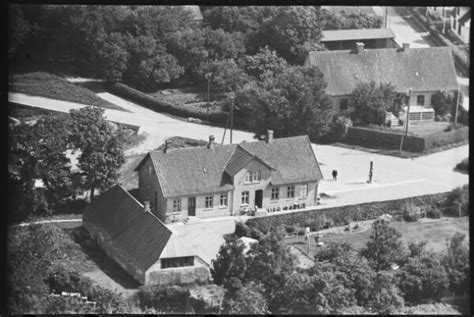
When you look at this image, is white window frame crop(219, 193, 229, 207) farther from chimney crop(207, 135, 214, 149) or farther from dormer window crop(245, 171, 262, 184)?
chimney crop(207, 135, 214, 149)

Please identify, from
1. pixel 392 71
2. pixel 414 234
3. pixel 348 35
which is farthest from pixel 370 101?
pixel 414 234

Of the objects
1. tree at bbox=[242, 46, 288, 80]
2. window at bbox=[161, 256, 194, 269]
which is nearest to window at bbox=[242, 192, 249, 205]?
window at bbox=[161, 256, 194, 269]

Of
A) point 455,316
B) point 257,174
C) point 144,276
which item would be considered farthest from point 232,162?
point 455,316

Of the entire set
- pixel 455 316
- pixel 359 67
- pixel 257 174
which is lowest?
pixel 455 316

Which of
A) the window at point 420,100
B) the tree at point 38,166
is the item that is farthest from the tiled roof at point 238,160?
the window at point 420,100

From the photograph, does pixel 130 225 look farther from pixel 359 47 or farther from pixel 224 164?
pixel 359 47

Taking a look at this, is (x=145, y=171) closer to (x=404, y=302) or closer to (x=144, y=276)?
(x=144, y=276)

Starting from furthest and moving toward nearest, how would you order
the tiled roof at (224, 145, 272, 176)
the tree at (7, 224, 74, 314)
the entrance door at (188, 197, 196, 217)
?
the tiled roof at (224, 145, 272, 176)
the entrance door at (188, 197, 196, 217)
the tree at (7, 224, 74, 314)
